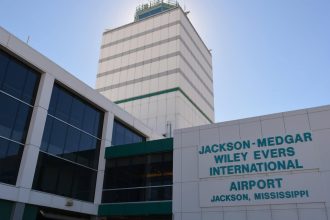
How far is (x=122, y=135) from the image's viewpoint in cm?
2988

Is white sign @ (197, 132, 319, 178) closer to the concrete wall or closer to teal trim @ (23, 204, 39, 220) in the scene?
the concrete wall

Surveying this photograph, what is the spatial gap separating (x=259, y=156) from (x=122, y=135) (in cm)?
1375

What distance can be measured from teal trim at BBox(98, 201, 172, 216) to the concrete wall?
85 cm

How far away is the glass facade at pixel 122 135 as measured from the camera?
2894 cm

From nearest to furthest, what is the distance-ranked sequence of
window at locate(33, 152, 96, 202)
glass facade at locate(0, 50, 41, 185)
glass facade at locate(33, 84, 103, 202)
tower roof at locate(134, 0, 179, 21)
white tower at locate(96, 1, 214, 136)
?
glass facade at locate(0, 50, 41, 185) → window at locate(33, 152, 96, 202) → glass facade at locate(33, 84, 103, 202) → white tower at locate(96, 1, 214, 136) → tower roof at locate(134, 0, 179, 21)

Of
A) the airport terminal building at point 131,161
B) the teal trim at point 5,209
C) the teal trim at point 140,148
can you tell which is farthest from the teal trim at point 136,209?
the teal trim at point 5,209

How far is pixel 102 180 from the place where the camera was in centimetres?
2562

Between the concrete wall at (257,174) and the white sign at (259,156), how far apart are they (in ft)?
0.23

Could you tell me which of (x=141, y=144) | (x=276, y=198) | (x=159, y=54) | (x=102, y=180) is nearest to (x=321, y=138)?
(x=276, y=198)

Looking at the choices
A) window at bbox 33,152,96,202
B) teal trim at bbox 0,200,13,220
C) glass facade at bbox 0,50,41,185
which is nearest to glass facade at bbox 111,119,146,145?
window at bbox 33,152,96,202

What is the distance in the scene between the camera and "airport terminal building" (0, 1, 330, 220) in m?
18.6

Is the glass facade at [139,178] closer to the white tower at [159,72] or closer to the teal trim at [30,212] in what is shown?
the teal trim at [30,212]

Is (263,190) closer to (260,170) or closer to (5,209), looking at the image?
(260,170)

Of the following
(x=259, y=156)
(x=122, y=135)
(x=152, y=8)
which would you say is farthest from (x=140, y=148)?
(x=152, y=8)
